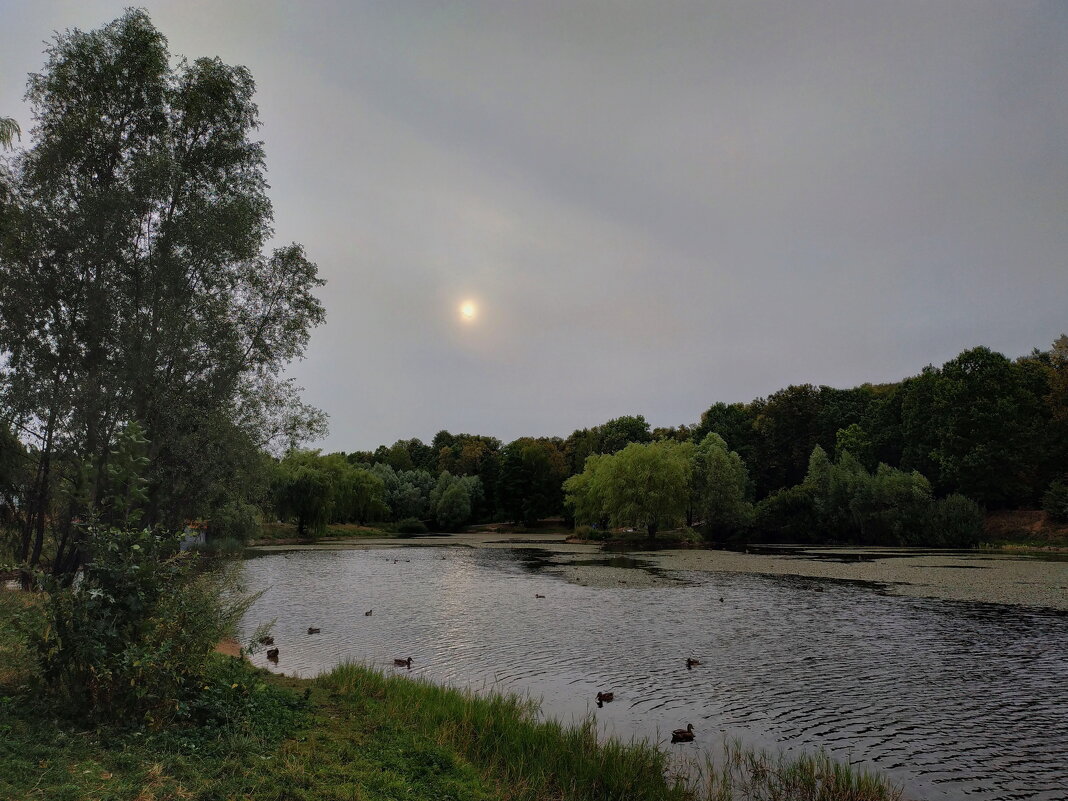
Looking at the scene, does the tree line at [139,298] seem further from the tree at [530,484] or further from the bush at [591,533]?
the tree at [530,484]

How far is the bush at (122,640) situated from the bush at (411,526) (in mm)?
102824

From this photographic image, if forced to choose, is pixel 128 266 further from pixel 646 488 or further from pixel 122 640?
pixel 646 488

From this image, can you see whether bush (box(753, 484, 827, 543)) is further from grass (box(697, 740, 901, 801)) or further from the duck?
grass (box(697, 740, 901, 801))

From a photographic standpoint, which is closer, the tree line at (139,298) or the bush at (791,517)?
the tree line at (139,298)

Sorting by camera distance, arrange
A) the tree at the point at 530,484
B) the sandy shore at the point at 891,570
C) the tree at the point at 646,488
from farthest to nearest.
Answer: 1. the tree at the point at 530,484
2. the tree at the point at 646,488
3. the sandy shore at the point at 891,570

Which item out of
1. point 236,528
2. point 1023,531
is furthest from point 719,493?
point 236,528

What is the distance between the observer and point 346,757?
8164 mm

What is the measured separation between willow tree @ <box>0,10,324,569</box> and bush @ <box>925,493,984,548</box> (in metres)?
68.2

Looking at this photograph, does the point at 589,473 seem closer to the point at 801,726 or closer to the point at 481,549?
the point at 481,549

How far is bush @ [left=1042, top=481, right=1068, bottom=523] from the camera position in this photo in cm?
5841

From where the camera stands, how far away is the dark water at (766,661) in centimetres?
1139

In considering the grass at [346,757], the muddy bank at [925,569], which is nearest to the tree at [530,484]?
the muddy bank at [925,569]

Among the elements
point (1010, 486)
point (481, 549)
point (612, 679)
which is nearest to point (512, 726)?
point (612, 679)

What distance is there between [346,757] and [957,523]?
2856 inches
